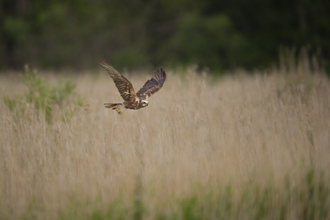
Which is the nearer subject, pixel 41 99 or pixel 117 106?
pixel 117 106

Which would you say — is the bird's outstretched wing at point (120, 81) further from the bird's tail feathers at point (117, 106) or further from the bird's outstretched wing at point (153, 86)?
the bird's outstretched wing at point (153, 86)

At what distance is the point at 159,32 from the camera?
54.2 feet

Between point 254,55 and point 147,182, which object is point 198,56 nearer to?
point 254,55

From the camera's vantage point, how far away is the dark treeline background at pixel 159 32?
545 inches

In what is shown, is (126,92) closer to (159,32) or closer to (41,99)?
(41,99)

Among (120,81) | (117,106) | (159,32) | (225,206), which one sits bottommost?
(225,206)

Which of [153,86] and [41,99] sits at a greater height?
[153,86]

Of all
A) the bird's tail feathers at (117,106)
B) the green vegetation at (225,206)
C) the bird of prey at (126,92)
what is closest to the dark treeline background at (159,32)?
the bird of prey at (126,92)

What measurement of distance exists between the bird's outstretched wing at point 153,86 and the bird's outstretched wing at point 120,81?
31 centimetres

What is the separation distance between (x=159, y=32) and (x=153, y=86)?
1343 cm

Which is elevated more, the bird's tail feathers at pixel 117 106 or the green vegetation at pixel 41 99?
the green vegetation at pixel 41 99

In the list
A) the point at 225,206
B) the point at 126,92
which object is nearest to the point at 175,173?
the point at 225,206

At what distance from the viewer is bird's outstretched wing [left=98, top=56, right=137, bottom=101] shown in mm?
3070

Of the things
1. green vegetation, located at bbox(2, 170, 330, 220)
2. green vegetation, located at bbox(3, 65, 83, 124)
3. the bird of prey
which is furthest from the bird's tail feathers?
green vegetation, located at bbox(2, 170, 330, 220)
